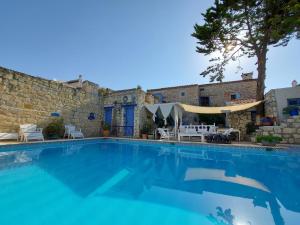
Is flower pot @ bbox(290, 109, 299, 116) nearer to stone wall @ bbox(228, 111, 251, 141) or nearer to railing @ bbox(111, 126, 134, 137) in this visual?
stone wall @ bbox(228, 111, 251, 141)

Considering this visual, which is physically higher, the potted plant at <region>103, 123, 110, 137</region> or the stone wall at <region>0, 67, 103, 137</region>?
the stone wall at <region>0, 67, 103, 137</region>

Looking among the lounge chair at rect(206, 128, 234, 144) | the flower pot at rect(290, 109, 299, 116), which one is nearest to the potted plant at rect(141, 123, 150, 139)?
the lounge chair at rect(206, 128, 234, 144)

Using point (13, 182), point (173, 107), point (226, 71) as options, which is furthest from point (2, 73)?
point (226, 71)

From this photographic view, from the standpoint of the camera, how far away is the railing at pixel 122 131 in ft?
42.8

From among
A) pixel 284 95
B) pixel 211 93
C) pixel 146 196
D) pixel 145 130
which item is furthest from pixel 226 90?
pixel 146 196

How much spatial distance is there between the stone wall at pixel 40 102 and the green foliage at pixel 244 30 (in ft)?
32.9

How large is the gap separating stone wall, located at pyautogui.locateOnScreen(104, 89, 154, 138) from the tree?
5.89 metres

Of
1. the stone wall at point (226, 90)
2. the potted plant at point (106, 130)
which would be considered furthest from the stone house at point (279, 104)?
the potted plant at point (106, 130)

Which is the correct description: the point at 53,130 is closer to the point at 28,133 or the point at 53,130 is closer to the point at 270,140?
the point at 28,133

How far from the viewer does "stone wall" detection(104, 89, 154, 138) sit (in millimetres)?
12742

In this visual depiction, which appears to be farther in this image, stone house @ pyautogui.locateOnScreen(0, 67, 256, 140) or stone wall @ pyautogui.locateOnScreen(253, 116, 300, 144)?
stone wall @ pyautogui.locateOnScreen(253, 116, 300, 144)

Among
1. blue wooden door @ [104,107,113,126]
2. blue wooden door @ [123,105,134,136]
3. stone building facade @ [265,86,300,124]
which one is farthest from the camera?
blue wooden door @ [104,107,113,126]

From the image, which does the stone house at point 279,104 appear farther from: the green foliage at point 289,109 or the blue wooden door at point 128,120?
the blue wooden door at point 128,120

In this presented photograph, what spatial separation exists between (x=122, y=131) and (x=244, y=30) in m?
12.0
